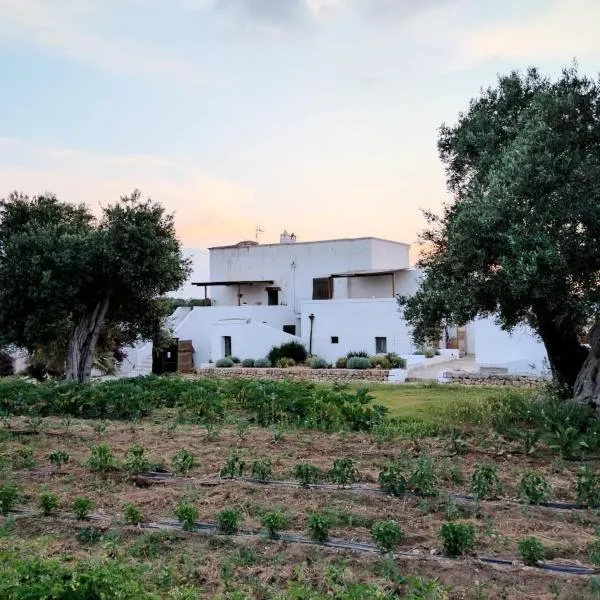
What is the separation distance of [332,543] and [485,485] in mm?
2045

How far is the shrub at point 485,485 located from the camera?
6.77 m

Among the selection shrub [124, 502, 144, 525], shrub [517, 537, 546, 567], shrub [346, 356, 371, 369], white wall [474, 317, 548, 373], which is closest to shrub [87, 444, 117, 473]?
shrub [124, 502, 144, 525]

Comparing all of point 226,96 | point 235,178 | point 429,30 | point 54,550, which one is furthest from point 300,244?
point 54,550

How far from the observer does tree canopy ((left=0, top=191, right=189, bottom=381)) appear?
1819 centimetres

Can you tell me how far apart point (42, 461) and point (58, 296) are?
9904 mm

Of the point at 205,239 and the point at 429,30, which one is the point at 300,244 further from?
the point at 429,30

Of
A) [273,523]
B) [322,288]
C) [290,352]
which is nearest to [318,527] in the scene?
[273,523]

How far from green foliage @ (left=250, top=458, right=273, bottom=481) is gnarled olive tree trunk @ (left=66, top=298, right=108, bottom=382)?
1307 cm

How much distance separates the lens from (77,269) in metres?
18.4

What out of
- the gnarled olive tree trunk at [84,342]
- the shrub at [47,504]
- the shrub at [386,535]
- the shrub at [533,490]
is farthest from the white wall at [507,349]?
the shrub at [47,504]

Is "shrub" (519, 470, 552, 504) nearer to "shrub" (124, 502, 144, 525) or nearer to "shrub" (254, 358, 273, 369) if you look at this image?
"shrub" (124, 502, 144, 525)

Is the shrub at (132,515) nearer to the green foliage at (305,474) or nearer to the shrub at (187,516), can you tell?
the shrub at (187,516)

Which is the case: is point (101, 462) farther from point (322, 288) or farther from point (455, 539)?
point (322, 288)

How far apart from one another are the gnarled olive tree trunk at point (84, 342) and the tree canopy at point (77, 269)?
1.2 inches
